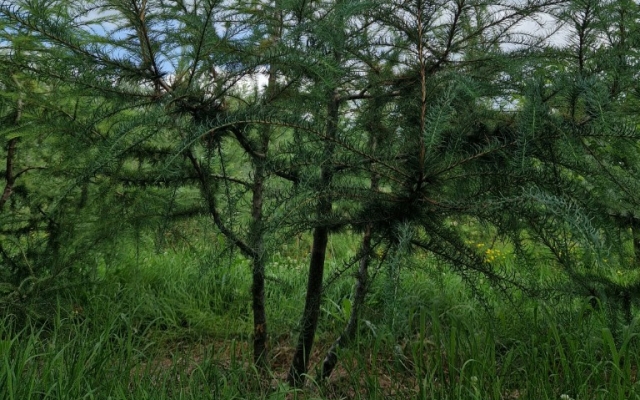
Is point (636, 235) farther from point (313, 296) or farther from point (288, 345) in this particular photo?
point (288, 345)

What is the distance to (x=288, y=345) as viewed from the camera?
331 cm

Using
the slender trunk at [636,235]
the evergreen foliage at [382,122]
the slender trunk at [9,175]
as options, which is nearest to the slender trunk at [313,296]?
the evergreen foliage at [382,122]

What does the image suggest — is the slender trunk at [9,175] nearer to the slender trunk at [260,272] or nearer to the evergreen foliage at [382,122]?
the evergreen foliage at [382,122]

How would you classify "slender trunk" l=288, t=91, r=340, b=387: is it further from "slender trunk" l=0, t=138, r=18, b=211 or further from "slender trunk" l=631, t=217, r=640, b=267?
"slender trunk" l=0, t=138, r=18, b=211

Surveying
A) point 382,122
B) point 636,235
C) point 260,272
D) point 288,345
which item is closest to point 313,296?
point 260,272

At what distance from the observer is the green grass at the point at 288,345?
2.07 metres

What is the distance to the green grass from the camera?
2.07 meters

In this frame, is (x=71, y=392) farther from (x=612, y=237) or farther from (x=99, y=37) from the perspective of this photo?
(x=612, y=237)

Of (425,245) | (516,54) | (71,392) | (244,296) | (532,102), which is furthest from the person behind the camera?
(244,296)

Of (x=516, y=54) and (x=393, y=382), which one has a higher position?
(x=516, y=54)

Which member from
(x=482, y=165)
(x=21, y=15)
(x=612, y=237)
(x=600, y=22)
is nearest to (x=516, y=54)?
(x=600, y=22)

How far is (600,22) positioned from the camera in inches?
67.5

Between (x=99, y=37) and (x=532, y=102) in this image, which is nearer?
(x=532, y=102)

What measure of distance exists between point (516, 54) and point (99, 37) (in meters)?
1.33
